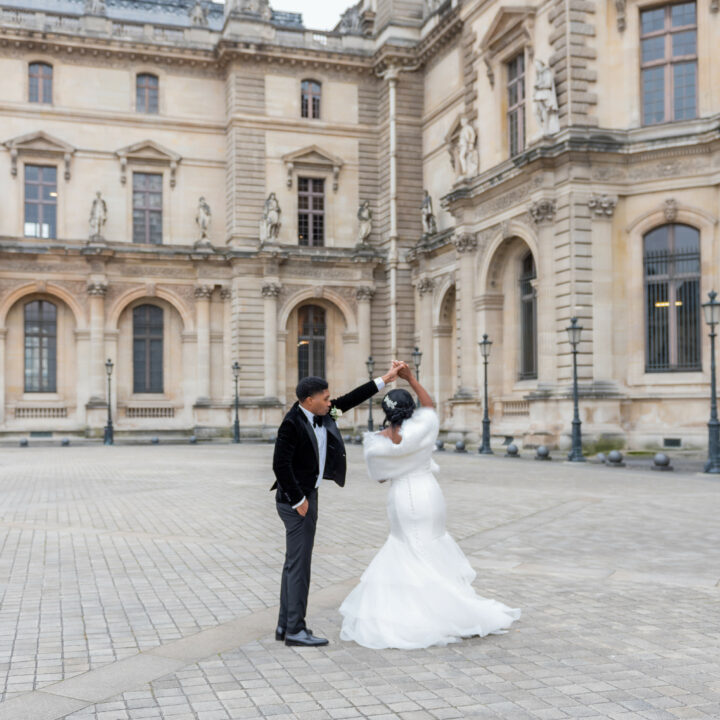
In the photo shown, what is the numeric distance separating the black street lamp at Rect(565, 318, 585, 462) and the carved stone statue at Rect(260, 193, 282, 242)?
19348mm

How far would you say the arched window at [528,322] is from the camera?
3206 centimetres

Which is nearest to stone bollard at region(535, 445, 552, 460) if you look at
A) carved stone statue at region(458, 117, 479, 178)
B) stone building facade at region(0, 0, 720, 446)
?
stone building facade at region(0, 0, 720, 446)

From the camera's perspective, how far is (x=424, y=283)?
4069cm

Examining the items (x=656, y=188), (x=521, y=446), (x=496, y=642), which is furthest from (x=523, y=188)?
(x=496, y=642)

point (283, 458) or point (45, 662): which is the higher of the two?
point (283, 458)

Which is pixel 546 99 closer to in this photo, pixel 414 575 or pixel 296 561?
pixel 414 575

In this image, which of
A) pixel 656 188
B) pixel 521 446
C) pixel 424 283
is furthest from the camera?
pixel 424 283

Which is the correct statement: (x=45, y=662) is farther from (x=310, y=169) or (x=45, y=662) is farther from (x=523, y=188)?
(x=310, y=169)

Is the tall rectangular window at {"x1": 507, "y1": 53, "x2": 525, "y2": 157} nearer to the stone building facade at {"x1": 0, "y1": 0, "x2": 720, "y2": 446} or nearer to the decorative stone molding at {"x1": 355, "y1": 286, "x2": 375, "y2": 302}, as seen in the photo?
the stone building facade at {"x1": 0, "y1": 0, "x2": 720, "y2": 446}

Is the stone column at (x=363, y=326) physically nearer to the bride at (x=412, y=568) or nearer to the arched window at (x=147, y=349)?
the arched window at (x=147, y=349)

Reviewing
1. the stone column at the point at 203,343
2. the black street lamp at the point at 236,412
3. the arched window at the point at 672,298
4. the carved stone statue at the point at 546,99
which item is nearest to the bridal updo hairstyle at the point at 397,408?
the arched window at the point at 672,298

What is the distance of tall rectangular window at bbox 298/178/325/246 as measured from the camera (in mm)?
44531

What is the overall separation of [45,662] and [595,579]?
5078 millimetres

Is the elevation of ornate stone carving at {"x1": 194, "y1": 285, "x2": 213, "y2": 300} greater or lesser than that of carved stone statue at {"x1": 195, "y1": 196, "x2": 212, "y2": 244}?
lesser
